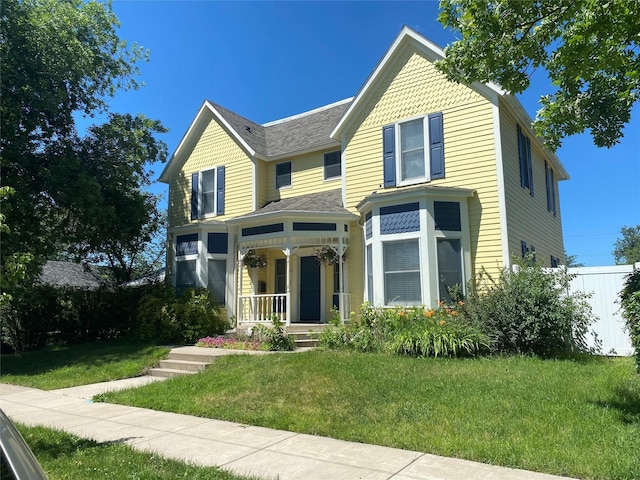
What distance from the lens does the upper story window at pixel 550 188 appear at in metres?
17.0

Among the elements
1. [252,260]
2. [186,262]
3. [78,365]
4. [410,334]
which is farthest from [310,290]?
[78,365]

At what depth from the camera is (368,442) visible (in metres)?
5.30

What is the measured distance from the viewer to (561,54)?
6.21 m

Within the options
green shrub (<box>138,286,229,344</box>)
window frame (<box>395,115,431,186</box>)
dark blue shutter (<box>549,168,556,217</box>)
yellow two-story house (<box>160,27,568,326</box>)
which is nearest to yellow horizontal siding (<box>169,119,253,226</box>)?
yellow two-story house (<box>160,27,568,326</box>)

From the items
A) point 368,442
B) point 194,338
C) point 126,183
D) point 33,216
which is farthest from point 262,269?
point 368,442

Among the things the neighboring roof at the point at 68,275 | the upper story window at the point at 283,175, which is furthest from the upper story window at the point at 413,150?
the neighboring roof at the point at 68,275

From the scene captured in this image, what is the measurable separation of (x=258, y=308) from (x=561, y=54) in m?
10.9

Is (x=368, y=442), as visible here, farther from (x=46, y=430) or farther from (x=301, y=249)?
(x=301, y=249)

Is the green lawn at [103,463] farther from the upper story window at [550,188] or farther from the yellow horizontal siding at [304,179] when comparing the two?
the upper story window at [550,188]

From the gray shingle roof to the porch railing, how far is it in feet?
16.9

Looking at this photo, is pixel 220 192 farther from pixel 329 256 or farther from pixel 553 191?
pixel 553 191

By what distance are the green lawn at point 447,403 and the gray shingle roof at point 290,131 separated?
28.1 ft

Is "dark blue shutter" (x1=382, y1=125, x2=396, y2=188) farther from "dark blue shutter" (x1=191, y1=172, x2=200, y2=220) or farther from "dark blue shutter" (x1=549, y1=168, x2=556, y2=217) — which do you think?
"dark blue shutter" (x1=549, y1=168, x2=556, y2=217)

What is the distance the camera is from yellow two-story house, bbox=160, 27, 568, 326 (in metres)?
11.8
